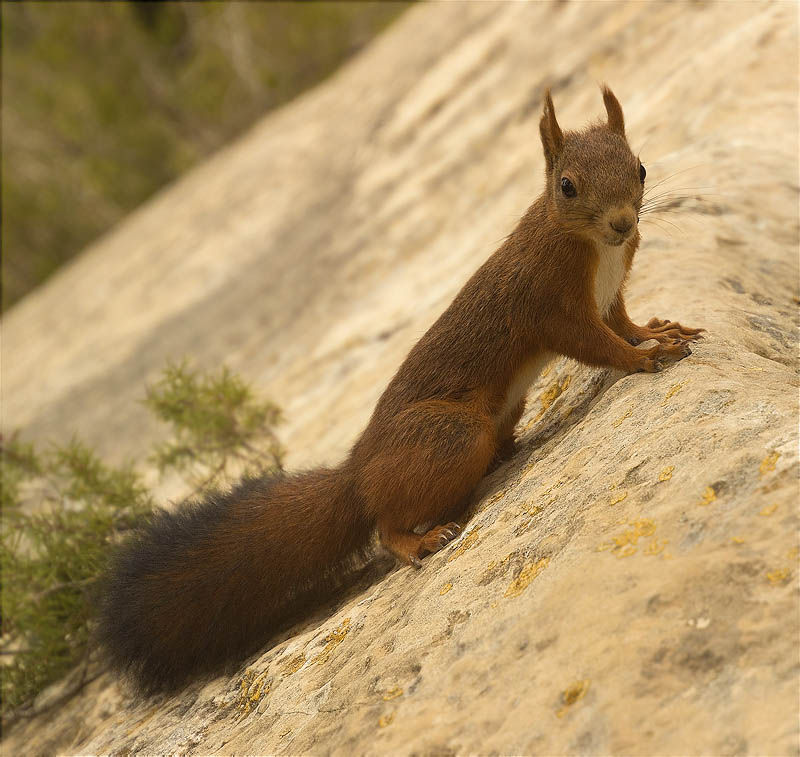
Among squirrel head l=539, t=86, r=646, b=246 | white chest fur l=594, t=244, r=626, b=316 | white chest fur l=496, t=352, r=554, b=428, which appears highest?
squirrel head l=539, t=86, r=646, b=246

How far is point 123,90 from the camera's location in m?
23.2

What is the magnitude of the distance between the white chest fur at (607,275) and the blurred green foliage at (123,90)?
1775 cm

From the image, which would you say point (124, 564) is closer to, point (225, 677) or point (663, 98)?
point (225, 677)

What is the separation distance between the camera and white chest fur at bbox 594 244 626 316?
12.8ft

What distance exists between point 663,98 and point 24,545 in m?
7.27

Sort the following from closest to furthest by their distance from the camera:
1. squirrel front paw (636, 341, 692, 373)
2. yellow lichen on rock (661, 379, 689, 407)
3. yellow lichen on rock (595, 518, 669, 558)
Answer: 1. yellow lichen on rock (595, 518, 669, 558)
2. yellow lichen on rock (661, 379, 689, 407)
3. squirrel front paw (636, 341, 692, 373)

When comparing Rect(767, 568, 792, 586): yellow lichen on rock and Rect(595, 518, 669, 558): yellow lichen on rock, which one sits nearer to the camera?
Rect(767, 568, 792, 586): yellow lichen on rock

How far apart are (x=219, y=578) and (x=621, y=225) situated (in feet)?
7.75

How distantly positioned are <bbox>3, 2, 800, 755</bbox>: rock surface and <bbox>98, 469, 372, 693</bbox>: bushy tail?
187mm

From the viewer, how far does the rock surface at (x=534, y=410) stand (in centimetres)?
220

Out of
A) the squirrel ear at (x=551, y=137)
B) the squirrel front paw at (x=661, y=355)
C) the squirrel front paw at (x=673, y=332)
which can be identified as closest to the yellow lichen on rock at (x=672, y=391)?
the squirrel front paw at (x=661, y=355)

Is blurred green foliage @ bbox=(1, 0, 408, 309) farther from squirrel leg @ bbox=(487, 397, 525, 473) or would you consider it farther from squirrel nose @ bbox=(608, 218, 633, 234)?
squirrel nose @ bbox=(608, 218, 633, 234)

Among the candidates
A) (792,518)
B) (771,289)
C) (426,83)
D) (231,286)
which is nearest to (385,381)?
(771,289)

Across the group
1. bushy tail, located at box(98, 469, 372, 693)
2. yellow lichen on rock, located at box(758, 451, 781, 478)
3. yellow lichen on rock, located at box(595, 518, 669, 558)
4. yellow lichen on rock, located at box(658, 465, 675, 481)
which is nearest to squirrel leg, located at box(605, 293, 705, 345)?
yellow lichen on rock, located at box(658, 465, 675, 481)
